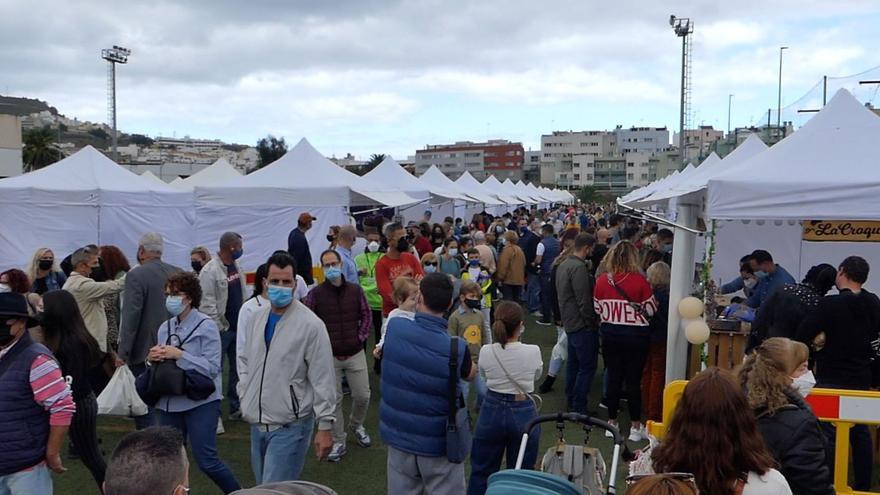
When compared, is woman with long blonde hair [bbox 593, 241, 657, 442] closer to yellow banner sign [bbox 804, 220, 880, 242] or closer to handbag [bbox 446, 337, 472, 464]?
handbag [bbox 446, 337, 472, 464]

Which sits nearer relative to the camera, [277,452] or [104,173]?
[277,452]

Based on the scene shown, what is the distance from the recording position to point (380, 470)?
17.7ft

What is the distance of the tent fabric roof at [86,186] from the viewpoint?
13.0 meters

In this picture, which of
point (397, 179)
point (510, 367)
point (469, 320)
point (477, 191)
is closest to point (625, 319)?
point (469, 320)

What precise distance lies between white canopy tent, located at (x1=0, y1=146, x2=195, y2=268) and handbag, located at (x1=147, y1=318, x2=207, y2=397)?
10.8 metres

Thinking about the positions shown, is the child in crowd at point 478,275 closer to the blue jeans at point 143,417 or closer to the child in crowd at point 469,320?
the child in crowd at point 469,320

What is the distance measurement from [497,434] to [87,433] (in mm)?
2519

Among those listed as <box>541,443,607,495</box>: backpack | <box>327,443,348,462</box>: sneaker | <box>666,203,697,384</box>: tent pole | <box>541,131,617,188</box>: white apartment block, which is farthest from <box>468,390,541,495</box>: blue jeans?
<box>541,131,617,188</box>: white apartment block

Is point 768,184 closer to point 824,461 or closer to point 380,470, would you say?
point 824,461

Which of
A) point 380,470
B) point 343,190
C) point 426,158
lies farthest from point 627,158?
point 380,470

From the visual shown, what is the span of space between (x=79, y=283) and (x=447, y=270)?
15.2 ft

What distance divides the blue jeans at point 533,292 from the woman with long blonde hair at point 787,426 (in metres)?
9.68

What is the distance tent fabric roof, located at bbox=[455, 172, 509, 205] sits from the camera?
2441cm

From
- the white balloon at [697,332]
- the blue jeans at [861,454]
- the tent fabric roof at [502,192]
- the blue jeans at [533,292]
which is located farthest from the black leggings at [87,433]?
the tent fabric roof at [502,192]
